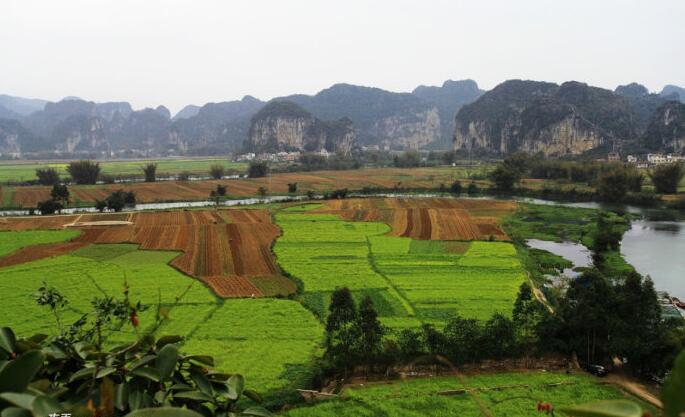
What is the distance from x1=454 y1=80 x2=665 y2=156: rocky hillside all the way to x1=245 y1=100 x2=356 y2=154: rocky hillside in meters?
35.7

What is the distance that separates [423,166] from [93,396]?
102m

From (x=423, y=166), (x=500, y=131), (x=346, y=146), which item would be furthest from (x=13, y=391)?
(x=346, y=146)

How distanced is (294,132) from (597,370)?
14015 centimetres

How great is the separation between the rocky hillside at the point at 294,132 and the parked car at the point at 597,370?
135 m

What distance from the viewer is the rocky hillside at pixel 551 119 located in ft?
362

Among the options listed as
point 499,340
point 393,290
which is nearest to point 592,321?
point 499,340

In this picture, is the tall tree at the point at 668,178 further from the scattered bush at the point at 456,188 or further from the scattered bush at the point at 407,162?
the scattered bush at the point at 407,162

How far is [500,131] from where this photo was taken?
132625 millimetres

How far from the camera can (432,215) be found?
41.3 metres

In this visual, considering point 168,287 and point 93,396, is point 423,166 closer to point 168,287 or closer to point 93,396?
point 168,287

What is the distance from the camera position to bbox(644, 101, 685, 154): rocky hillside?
93688mm

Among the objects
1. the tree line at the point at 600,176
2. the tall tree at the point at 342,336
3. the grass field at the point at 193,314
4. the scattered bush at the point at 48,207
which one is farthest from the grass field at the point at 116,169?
the tall tree at the point at 342,336

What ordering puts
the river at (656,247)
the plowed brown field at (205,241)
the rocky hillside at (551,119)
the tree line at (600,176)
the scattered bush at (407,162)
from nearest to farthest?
the plowed brown field at (205,241)
the river at (656,247)
the tree line at (600,176)
the scattered bush at (407,162)
the rocky hillside at (551,119)

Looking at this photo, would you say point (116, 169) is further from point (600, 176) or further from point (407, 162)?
point (600, 176)
